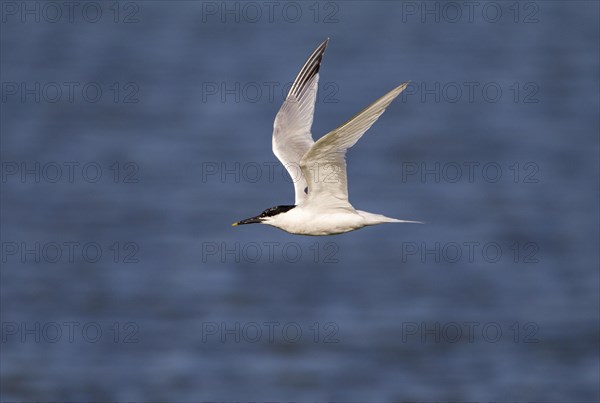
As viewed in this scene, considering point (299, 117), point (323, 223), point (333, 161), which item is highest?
point (299, 117)

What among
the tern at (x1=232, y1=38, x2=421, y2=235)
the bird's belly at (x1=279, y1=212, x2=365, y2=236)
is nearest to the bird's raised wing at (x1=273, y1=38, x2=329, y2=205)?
the tern at (x1=232, y1=38, x2=421, y2=235)

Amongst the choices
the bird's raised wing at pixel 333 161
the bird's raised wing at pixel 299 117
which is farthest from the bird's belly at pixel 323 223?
the bird's raised wing at pixel 299 117

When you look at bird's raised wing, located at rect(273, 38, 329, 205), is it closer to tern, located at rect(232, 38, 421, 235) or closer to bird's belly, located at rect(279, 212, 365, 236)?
tern, located at rect(232, 38, 421, 235)

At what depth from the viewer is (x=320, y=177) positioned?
1031cm

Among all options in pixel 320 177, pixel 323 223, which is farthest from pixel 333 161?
pixel 323 223

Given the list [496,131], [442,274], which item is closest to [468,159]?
[496,131]

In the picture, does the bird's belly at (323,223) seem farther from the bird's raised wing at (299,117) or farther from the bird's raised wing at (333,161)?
the bird's raised wing at (299,117)

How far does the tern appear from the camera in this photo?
9.71 m

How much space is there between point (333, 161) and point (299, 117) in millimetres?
1927

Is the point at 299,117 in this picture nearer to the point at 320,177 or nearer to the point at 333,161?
the point at 320,177

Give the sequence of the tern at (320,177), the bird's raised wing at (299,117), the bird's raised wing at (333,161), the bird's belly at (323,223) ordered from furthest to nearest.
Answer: the bird's raised wing at (299,117) < the bird's belly at (323,223) < the tern at (320,177) < the bird's raised wing at (333,161)

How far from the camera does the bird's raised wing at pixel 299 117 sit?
1173cm

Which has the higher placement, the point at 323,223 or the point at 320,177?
the point at 320,177

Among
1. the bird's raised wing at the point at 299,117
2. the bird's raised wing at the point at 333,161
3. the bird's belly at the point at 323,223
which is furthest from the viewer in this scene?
the bird's raised wing at the point at 299,117
